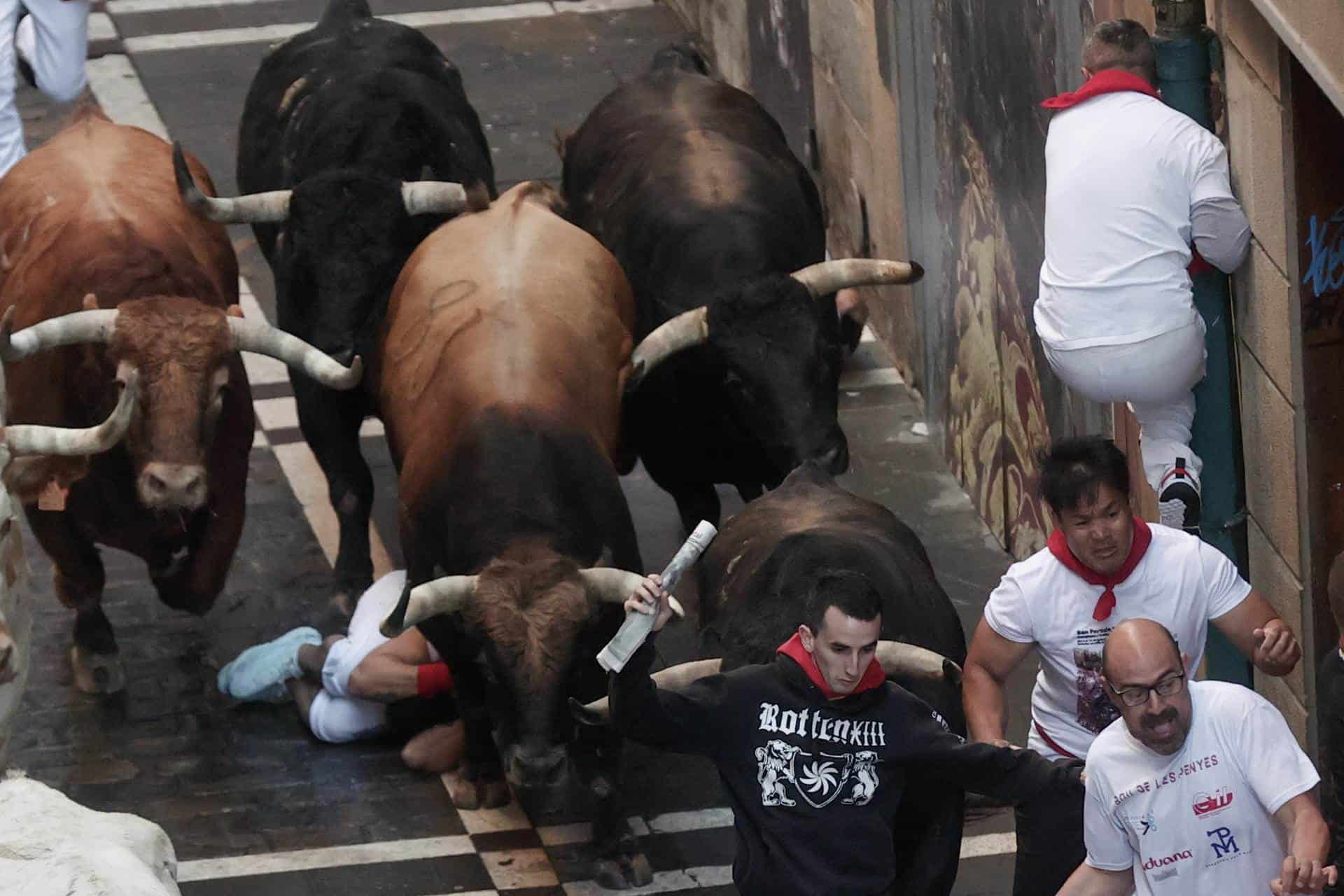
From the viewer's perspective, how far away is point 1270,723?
5.50 meters

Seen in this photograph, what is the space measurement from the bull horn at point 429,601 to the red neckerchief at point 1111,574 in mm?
2439

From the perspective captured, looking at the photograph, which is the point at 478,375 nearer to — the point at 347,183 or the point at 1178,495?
the point at 347,183

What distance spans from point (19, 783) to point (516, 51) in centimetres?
1351

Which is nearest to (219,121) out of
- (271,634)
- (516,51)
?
(516,51)

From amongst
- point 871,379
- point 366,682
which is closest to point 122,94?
point 871,379

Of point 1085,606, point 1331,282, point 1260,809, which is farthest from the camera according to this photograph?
point 1331,282

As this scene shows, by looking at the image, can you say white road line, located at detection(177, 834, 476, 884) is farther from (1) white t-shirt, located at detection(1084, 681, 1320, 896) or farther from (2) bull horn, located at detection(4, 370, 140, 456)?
(1) white t-shirt, located at detection(1084, 681, 1320, 896)

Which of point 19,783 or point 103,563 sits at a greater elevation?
point 19,783

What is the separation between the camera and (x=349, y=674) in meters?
9.08

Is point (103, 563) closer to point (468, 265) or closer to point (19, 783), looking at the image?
point (468, 265)

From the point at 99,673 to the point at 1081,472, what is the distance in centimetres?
514

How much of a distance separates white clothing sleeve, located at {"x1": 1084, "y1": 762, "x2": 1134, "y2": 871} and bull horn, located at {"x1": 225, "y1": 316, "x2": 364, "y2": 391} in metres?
4.35

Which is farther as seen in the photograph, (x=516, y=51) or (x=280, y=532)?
(x=516, y=51)

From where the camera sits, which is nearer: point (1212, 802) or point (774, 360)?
point (1212, 802)
